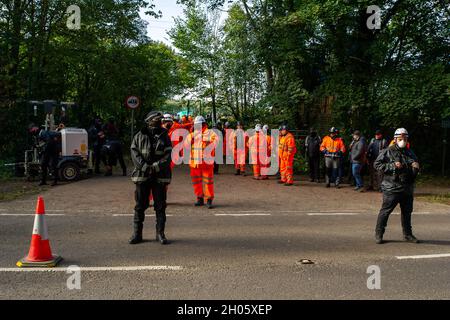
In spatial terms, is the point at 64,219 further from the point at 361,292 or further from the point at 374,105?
the point at 374,105

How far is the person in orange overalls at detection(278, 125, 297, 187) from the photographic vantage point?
15.6 metres

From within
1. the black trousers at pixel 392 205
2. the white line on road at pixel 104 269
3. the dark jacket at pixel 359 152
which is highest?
the dark jacket at pixel 359 152

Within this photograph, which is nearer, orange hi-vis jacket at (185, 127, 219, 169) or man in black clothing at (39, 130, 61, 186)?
orange hi-vis jacket at (185, 127, 219, 169)

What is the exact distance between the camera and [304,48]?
17844 millimetres

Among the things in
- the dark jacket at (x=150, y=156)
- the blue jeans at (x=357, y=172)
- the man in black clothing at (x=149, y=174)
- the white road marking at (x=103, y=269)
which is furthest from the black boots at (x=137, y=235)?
the blue jeans at (x=357, y=172)

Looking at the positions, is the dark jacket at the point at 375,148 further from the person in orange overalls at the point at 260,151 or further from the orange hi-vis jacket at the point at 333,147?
the person in orange overalls at the point at 260,151

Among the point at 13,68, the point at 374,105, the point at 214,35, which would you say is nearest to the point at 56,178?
the point at 13,68

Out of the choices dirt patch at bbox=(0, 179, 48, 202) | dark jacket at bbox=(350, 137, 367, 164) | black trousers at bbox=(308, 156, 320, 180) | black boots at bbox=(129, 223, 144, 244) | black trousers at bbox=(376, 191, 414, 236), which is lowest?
black boots at bbox=(129, 223, 144, 244)

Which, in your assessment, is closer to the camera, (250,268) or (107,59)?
(250,268)

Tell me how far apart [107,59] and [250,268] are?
18.7m

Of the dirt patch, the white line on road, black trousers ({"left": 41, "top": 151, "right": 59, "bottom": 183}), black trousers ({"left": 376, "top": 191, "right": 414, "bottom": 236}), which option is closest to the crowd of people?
black trousers ({"left": 376, "top": 191, "right": 414, "bottom": 236})

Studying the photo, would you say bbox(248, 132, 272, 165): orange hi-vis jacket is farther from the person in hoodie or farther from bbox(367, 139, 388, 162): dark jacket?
bbox(367, 139, 388, 162): dark jacket

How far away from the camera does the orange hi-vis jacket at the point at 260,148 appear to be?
1692cm
